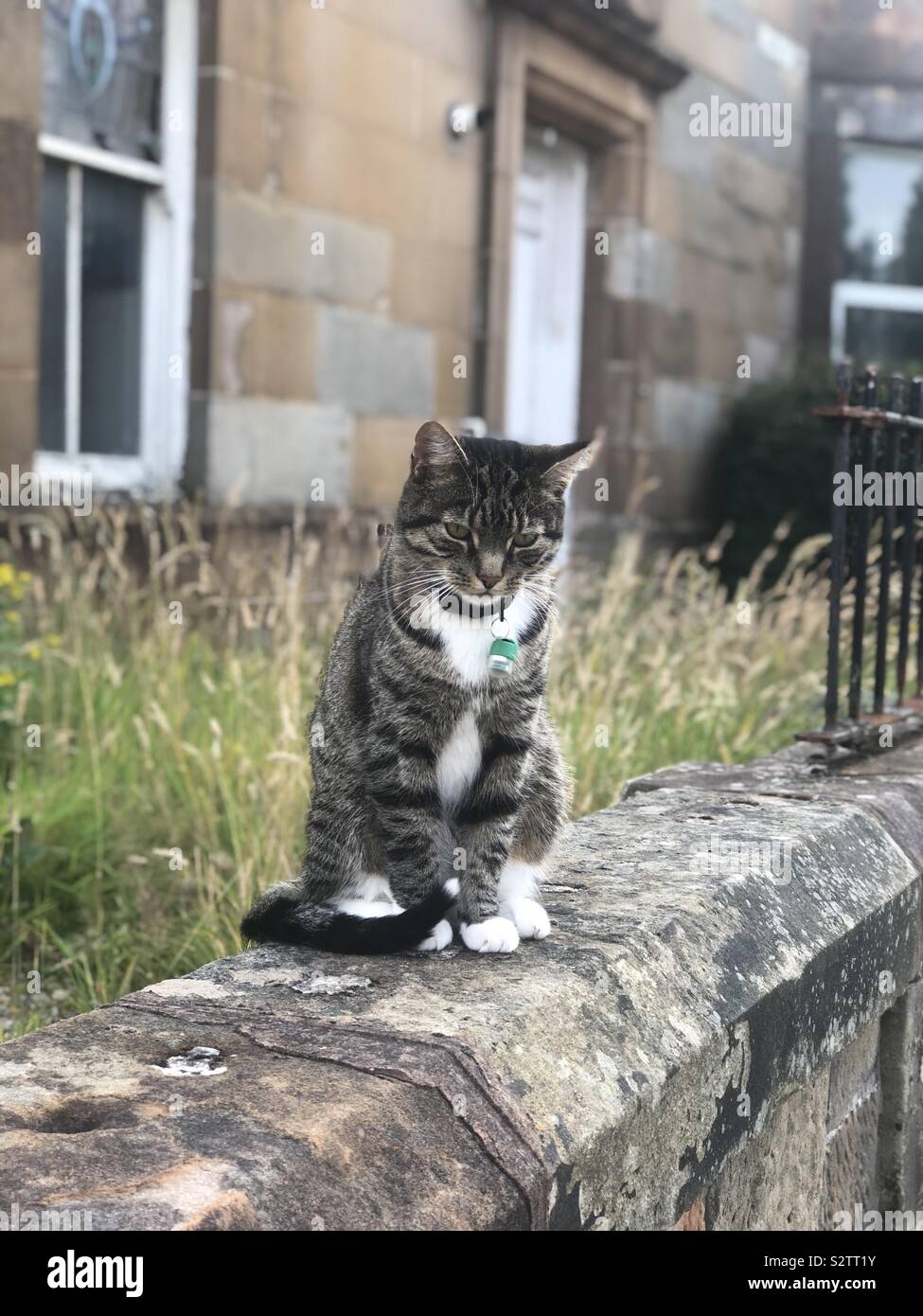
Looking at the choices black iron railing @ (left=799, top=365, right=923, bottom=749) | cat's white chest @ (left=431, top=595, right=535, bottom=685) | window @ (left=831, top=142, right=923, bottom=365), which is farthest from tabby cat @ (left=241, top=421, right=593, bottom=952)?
window @ (left=831, top=142, right=923, bottom=365)

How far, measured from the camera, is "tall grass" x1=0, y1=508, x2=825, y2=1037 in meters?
3.54

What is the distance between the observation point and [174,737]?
3961mm

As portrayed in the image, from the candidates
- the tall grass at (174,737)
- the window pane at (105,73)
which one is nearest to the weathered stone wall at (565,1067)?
the tall grass at (174,737)

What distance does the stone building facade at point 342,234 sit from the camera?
18.9 feet

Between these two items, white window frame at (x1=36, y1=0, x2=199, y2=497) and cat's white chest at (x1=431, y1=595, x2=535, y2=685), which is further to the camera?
white window frame at (x1=36, y1=0, x2=199, y2=497)

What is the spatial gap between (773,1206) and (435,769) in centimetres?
83

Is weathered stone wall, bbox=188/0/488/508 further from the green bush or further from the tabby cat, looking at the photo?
the tabby cat

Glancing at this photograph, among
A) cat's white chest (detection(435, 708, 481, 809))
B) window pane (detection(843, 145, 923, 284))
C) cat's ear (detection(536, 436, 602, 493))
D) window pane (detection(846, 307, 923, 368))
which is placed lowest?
cat's white chest (detection(435, 708, 481, 809))

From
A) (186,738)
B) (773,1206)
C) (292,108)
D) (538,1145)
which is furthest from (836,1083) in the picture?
(292,108)

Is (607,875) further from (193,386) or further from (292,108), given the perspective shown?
(292,108)

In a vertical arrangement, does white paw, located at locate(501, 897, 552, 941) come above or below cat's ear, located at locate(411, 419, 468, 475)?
below

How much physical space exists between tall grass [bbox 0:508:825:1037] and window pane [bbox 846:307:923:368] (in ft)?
19.8

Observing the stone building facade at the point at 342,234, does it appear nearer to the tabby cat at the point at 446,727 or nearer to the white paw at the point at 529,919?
the tabby cat at the point at 446,727

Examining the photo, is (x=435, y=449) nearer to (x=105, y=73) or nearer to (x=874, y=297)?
(x=105, y=73)
